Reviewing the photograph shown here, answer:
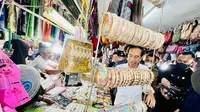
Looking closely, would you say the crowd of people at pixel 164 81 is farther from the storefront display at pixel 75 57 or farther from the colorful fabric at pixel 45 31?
the storefront display at pixel 75 57

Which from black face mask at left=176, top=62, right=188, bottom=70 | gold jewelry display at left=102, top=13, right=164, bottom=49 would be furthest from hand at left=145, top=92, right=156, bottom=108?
black face mask at left=176, top=62, right=188, bottom=70

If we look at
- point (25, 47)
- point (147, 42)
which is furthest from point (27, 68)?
point (25, 47)

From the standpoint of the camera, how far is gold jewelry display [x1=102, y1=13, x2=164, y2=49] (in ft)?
2.24

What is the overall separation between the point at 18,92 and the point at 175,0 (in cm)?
442

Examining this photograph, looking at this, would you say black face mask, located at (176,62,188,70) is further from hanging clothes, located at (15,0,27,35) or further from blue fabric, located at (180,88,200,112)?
hanging clothes, located at (15,0,27,35)

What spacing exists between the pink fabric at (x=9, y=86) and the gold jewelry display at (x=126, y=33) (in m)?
0.40

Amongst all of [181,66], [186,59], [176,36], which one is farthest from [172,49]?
[181,66]

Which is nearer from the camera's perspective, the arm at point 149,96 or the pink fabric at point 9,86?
the pink fabric at point 9,86

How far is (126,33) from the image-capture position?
732 millimetres

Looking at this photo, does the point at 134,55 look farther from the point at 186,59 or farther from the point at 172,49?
the point at 172,49

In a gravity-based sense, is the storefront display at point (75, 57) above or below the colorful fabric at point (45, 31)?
below

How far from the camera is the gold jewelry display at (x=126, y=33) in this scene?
26.9 inches

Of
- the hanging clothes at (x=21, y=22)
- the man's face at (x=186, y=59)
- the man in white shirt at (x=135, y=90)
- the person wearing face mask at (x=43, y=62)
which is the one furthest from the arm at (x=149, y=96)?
the man's face at (x=186, y=59)

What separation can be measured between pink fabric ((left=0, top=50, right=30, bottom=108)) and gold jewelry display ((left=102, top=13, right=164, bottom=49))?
401 mm
